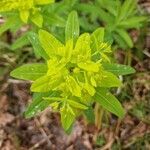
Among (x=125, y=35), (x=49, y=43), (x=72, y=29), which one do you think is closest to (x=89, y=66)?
(x=49, y=43)

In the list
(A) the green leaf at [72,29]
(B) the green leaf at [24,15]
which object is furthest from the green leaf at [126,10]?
(B) the green leaf at [24,15]

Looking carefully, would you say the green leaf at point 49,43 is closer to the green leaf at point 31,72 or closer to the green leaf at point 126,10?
the green leaf at point 31,72

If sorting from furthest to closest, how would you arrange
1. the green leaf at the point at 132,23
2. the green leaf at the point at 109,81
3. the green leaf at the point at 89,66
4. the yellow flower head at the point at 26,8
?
1. the green leaf at the point at 132,23
2. the yellow flower head at the point at 26,8
3. the green leaf at the point at 109,81
4. the green leaf at the point at 89,66

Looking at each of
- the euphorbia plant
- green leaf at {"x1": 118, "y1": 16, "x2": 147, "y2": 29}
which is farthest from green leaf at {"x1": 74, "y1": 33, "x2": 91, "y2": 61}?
green leaf at {"x1": 118, "y1": 16, "x2": 147, "y2": 29}

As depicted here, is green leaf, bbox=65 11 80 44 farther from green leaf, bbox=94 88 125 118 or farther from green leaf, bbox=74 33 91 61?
green leaf, bbox=94 88 125 118

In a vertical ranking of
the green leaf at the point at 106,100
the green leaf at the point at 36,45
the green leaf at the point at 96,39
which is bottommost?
the green leaf at the point at 106,100

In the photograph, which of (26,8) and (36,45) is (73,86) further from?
(26,8)
